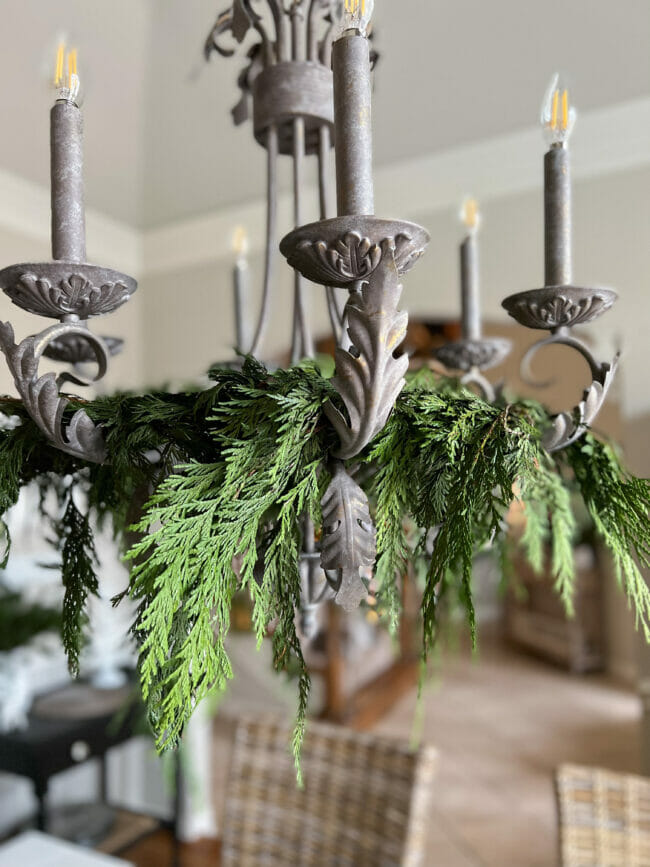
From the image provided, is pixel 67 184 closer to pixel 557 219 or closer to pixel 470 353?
pixel 557 219

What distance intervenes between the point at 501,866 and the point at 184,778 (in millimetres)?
1278

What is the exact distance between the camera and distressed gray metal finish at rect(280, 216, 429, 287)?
1.34ft

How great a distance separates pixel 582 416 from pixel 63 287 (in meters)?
0.38

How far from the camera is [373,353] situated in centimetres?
39

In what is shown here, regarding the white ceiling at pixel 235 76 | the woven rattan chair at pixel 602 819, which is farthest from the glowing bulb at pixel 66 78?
the woven rattan chair at pixel 602 819

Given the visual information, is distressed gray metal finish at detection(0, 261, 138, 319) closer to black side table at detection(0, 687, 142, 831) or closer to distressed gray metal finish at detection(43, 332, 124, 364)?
distressed gray metal finish at detection(43, 332, 124, 364)

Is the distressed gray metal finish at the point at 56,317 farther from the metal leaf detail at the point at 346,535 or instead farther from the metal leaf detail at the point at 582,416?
the metal leaf detail at the point at 582,416

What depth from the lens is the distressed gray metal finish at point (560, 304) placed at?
58 cm

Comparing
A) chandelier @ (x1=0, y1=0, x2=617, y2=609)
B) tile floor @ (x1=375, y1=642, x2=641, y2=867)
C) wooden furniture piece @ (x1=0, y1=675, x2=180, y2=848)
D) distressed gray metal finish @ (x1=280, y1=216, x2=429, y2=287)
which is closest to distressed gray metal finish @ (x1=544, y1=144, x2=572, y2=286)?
chandelier @ (x1=0, y1=0, x2=617, y2=609)

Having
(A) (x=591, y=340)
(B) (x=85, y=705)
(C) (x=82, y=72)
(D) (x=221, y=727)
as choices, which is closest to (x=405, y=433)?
(C) (x=82, y=72)

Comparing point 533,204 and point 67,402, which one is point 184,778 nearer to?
point 533,204

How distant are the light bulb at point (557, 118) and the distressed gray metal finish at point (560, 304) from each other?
0.14m

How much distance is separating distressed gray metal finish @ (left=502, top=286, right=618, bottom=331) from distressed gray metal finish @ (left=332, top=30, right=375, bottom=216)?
0.68ft

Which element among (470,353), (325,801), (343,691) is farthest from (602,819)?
(343,691)
